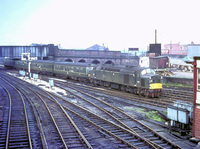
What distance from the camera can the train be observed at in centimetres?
2511

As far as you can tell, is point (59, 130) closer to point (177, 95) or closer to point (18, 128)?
point (18, 128)

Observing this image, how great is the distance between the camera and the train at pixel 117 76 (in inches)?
989

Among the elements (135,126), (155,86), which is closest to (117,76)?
(155,86)

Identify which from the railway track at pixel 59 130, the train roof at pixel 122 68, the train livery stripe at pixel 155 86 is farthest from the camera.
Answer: the train roof at pixel 122 68

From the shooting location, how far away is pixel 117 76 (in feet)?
96.7

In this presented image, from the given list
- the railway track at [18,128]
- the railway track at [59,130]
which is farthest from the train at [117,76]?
the railway track at [18,128]

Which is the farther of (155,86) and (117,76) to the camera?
(117,76)

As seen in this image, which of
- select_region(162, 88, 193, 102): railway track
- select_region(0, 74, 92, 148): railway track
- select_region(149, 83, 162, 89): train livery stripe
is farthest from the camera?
select_region(162, 88, 193, 102): railway track

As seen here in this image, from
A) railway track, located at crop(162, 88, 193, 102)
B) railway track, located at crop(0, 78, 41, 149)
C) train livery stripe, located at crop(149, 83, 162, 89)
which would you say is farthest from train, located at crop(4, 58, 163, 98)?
railway track, located at crop(0, 78, 41, 149)

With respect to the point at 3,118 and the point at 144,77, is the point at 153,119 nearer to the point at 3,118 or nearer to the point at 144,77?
the point at 144,77

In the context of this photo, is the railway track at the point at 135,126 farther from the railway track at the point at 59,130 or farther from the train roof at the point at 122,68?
the train roof at the point at 122,68

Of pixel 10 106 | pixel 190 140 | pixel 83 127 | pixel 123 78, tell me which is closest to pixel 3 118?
pixel 10 106

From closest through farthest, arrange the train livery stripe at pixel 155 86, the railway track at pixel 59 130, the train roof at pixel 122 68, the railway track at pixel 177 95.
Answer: the railway track at pixel 59 130, the train livery stripe at pixel 155 86, the railway track at pixel 177 95, the train roof at pixel 122 68

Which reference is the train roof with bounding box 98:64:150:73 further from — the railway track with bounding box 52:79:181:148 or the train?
the railway track with bounding box 52:79:181:148
